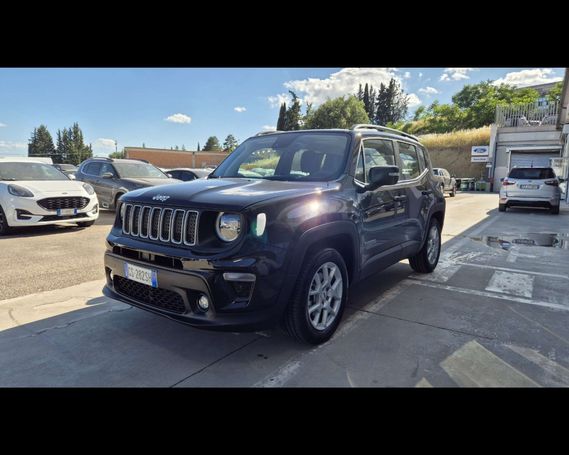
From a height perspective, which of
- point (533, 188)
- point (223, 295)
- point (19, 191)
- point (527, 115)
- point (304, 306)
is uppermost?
point (527, 115)

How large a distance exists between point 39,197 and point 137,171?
143 inches

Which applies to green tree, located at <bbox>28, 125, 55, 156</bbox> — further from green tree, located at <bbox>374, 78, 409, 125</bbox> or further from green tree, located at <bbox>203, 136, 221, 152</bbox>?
green tree, located at <bbox>374, 78, 409, 125</bbox>

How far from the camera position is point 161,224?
2969 millimetres

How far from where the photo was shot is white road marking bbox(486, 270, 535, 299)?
477cm

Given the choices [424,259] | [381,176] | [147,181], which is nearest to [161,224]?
[381,176]

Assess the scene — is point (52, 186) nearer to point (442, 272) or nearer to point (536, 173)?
point (442, 272)

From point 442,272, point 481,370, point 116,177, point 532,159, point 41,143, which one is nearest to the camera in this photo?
point 481,370

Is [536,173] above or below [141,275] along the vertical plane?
above

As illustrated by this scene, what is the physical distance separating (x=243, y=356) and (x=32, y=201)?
6.84 m

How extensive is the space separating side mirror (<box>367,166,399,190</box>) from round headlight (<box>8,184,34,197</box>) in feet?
23.8

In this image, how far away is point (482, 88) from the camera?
180ft

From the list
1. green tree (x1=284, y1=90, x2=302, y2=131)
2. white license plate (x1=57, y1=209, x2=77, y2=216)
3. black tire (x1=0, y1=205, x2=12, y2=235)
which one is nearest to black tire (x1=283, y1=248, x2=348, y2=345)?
white license plate (x1=57, y1=209, x2=77, y2=216)
